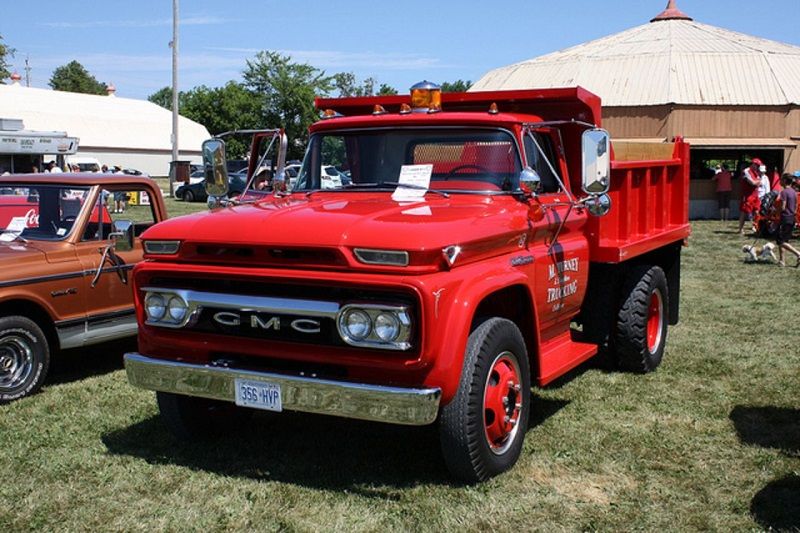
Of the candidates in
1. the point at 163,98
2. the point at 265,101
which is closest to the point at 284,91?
the point at 265,101

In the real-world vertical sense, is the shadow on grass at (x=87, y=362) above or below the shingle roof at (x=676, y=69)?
below

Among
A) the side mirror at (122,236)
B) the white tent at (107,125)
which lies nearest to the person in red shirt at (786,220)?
the side mirror at (122,236)

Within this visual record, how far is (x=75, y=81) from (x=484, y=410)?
12248cm

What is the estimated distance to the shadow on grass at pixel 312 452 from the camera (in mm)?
5281

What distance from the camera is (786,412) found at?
6.69 m

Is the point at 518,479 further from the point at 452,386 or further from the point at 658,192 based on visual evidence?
the point at 658,192

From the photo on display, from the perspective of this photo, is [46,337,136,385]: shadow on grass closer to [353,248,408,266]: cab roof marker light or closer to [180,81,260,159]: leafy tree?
[353,248,408,266]: cab roof marker light

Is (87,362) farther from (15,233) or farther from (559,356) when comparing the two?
(559,356)

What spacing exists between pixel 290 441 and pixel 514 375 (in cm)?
167

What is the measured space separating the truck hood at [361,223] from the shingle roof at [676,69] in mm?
25474

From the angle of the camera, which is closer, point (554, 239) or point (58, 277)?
point (554, 239)

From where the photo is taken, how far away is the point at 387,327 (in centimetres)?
454

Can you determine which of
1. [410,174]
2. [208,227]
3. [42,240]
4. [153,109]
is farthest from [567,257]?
[153,109]

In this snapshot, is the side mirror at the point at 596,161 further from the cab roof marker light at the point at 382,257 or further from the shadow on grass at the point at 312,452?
the shadow on grass at the point at 312,452
